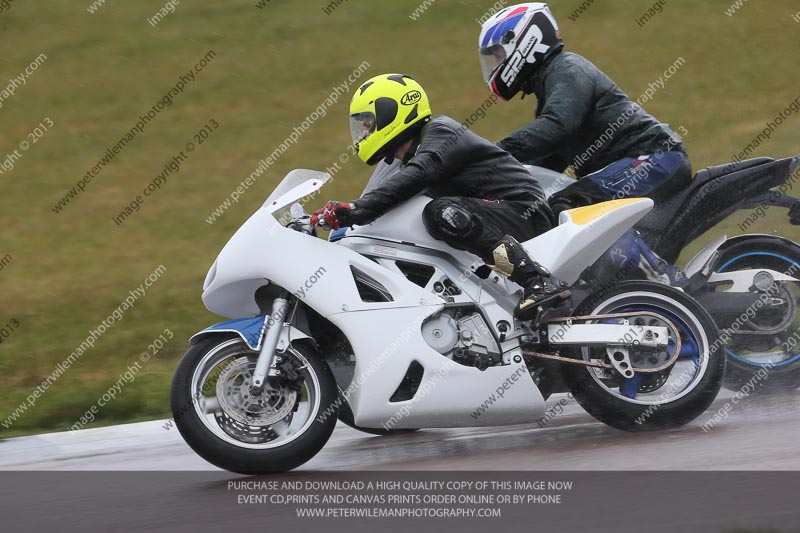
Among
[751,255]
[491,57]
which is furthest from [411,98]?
[751,255]

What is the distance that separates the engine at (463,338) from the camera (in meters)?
5.38

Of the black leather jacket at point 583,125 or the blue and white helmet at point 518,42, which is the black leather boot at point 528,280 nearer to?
the black leather jacket at point 583,125

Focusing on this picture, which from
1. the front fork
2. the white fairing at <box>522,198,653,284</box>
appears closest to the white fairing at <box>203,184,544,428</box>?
the front fork

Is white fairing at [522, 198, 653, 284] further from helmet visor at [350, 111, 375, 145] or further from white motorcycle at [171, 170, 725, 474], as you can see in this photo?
helmet visor at [350, 111, 375, 145]

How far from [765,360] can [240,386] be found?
309 centimetres

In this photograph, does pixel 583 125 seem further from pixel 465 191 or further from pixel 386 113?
pixel 386 113

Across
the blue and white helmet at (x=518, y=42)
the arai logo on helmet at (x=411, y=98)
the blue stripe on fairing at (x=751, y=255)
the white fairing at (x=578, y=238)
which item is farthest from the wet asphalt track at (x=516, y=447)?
the blue and white helmet at (x=518, y=42)

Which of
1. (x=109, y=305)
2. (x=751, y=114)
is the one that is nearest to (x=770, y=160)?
(x=109, y=305)

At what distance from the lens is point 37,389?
8.30 metres

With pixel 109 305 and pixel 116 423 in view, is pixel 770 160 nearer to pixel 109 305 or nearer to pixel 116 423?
pixel 116 423

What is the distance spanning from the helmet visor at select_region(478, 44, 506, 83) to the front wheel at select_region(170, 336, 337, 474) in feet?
7.07

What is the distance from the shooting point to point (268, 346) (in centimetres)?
511

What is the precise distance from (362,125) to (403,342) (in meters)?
1.12

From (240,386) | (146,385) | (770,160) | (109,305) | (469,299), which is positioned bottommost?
(109,305)
